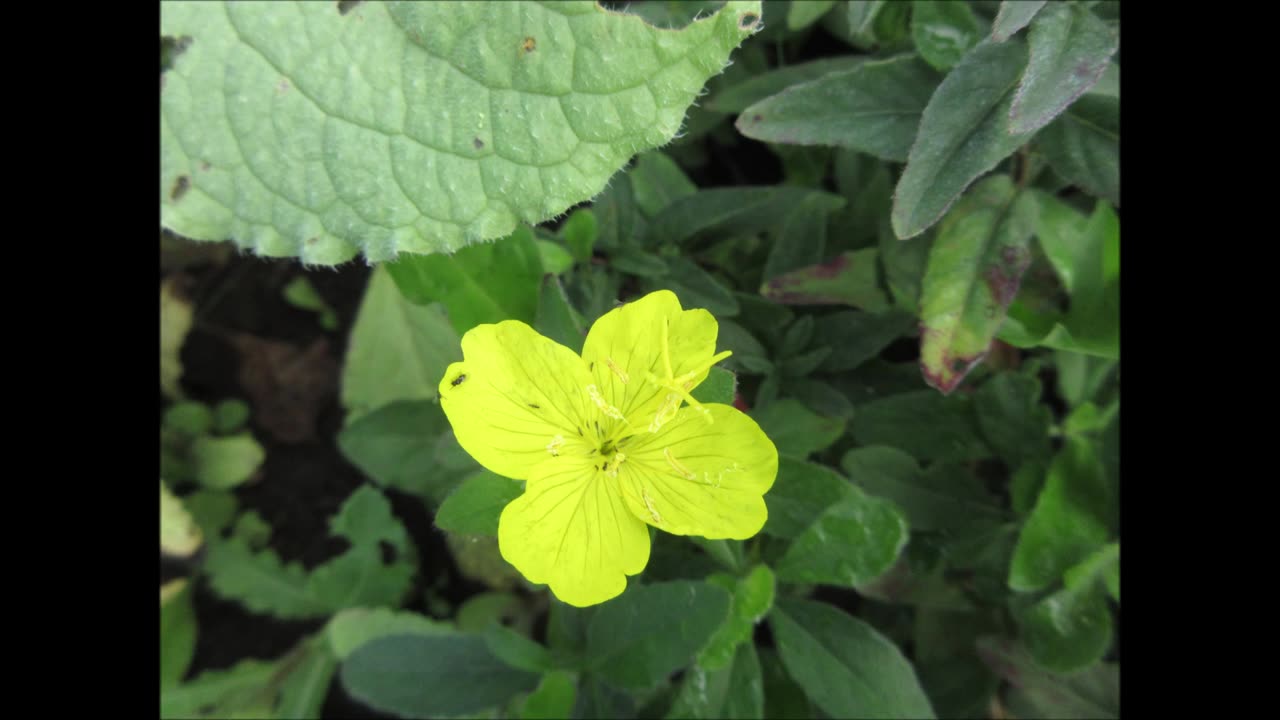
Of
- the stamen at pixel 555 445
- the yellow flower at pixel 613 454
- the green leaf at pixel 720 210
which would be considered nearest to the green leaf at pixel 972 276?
the green leaf at pixel 720 210

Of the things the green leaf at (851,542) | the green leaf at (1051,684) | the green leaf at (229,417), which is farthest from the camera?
the green leaf at (229,417)

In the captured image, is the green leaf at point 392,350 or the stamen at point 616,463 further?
the green leaf at point 392,350

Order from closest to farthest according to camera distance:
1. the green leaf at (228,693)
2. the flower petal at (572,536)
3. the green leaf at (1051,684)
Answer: the flower petal at (572,536), the green leaf at (1051,684), the green leaf at (228,693)

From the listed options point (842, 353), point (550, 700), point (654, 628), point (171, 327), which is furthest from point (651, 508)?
point (171, 327)

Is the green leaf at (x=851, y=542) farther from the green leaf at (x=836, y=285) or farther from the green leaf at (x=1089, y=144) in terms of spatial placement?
the green leaf at (x=1089, y=144)

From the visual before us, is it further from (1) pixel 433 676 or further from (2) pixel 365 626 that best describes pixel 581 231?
(2) pixel 365 626

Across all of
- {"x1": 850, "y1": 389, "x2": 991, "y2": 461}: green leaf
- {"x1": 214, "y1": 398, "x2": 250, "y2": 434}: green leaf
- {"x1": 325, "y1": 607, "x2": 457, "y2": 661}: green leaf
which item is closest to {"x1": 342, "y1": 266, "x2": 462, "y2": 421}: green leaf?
{"x1": 214, "y1": 398, "x2": 250, "y2": 434}: green leaf

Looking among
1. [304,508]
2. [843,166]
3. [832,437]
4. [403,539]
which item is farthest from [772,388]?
[304,508]

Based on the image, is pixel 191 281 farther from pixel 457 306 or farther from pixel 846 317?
pixel 846 317

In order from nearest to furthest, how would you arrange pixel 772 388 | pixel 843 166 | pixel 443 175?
pixel 443 175, pixel 772 388, pixel 843 166
